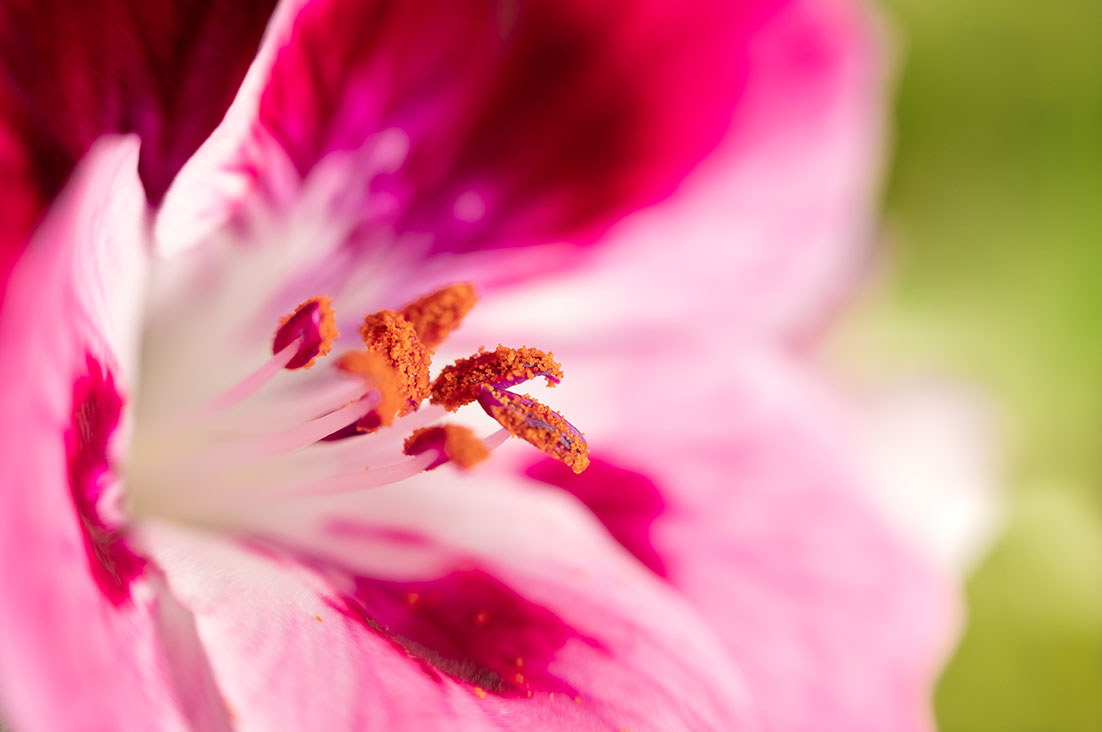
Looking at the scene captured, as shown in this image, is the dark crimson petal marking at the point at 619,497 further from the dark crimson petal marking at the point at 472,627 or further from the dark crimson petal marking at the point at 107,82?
the dark crimson petal marking at the point at 107,82

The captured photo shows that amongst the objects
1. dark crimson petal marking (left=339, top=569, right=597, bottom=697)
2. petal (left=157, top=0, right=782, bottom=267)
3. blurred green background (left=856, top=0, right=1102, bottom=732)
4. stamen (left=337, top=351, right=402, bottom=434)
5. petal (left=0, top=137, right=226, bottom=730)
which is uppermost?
blurred green background (left=856, top=0, right=1102, bottom=732)

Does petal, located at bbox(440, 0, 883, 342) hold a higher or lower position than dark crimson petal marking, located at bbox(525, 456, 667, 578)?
higher

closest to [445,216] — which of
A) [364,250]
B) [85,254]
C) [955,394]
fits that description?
[364,250]

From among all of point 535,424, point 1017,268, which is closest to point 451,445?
point 535,424

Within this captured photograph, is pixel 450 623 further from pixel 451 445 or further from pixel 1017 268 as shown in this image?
pixel 1017 268

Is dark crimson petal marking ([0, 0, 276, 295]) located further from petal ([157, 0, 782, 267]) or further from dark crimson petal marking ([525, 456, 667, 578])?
dark crimson petal marking ([525, 456, 667, 578])

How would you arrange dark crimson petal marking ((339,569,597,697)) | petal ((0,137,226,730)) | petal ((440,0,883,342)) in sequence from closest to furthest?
1. petal ((0,137,226,730))
2. dark crimson petal marking ((339,569,597,697))
3. petal ((440,0,883,342))

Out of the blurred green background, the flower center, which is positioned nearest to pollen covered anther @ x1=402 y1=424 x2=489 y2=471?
the flower center
